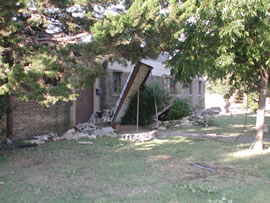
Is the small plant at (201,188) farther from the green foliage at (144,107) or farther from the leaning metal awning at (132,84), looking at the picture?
the green foliage at (144,107)

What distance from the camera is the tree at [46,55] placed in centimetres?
515

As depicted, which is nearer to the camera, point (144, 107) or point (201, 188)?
point (201, 188)

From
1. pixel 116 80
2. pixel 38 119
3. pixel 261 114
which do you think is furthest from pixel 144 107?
pixel 261 114

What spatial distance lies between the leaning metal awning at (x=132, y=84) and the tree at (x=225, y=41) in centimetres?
313

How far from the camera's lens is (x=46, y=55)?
554cm

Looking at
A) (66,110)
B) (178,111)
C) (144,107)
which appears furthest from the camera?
(178,111)

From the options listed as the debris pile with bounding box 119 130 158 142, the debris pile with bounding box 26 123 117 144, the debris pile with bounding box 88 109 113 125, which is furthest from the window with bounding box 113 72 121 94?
the debris pile with bounding box 119 130 158 142

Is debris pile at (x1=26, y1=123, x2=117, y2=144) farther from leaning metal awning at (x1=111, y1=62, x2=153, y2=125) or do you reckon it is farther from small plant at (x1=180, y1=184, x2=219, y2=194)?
small plant at (x1=180, y1=184, x2=219, y2=194)

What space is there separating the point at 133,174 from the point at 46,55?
10.0ft

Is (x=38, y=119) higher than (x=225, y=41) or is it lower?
lower

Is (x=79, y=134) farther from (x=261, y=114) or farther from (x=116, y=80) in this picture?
(x=261, y=114)

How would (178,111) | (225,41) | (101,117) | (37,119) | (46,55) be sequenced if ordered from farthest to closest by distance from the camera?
(178,111)
(101,117)
(37,119)
(225,41)
(46,55)

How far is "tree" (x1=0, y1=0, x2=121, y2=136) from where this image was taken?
5.15 metres

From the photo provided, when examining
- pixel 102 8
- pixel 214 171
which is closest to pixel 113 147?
pixel 214 171
